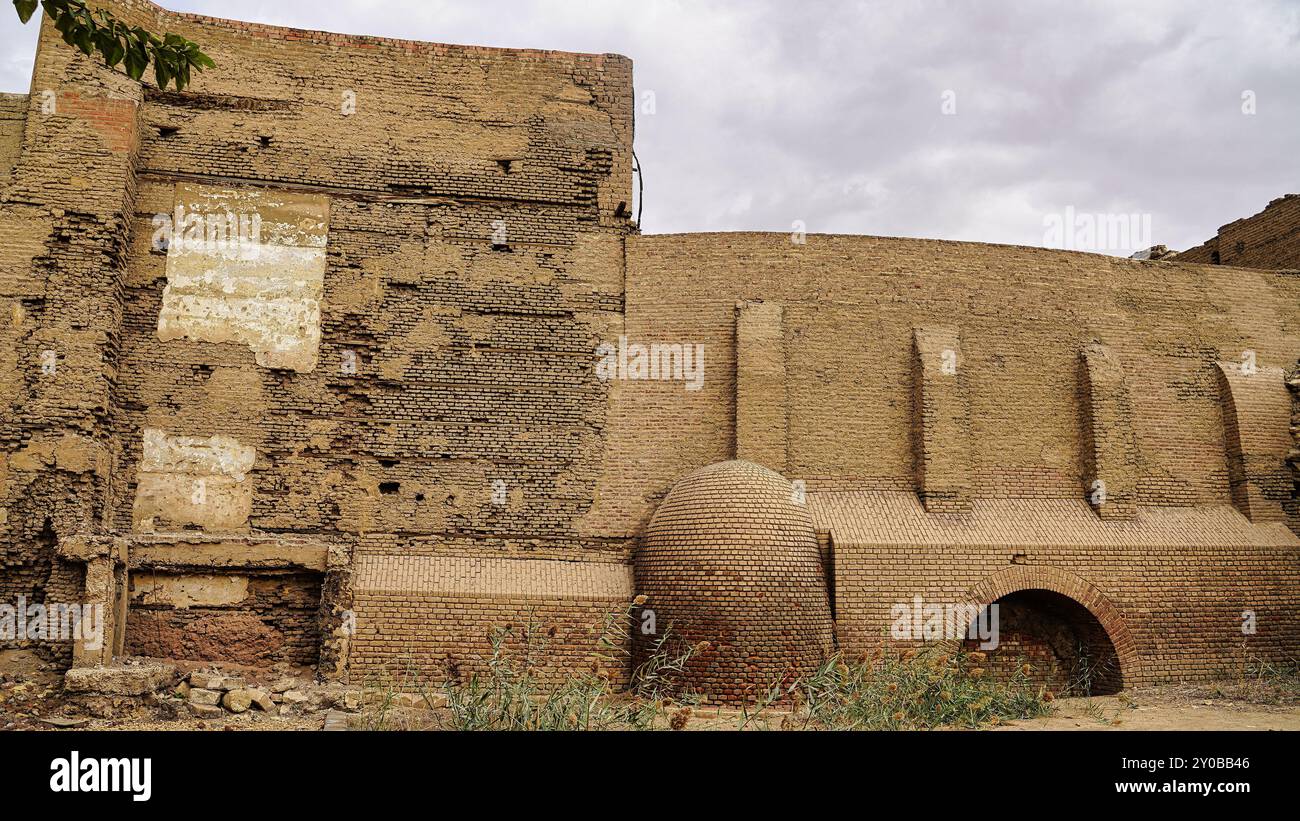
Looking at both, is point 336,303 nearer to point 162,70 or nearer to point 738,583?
point 738,583

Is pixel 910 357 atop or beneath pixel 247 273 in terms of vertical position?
beneath

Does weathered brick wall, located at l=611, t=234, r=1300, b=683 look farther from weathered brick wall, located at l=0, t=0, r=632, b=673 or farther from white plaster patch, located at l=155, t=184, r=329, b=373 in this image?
white plaster patch, located at l=155, t=184, r=329, b=373

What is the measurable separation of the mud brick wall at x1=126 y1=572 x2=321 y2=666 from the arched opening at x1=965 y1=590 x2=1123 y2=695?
8214mm

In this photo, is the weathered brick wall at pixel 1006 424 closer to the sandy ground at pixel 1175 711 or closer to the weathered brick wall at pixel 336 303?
the sandy ground at pixel 1175 711

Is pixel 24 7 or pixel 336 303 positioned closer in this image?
pixel 24 7

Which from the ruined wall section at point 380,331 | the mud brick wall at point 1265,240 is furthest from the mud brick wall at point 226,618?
the mud brick wall at point 1265,240

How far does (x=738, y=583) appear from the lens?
11.0m

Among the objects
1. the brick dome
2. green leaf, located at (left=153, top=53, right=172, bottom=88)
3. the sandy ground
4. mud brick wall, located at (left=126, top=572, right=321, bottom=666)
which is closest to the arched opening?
the sandy ground

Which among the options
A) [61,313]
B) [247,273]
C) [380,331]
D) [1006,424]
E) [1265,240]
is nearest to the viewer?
[61,313]

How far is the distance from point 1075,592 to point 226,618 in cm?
1043

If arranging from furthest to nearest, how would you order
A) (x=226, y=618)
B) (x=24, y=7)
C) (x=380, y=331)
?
(x=380, y=331) < (x=226, y=618) < (x=24, y=7)

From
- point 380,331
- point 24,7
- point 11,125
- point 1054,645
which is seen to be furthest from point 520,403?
point 24,7

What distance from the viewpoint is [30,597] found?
11.0m
